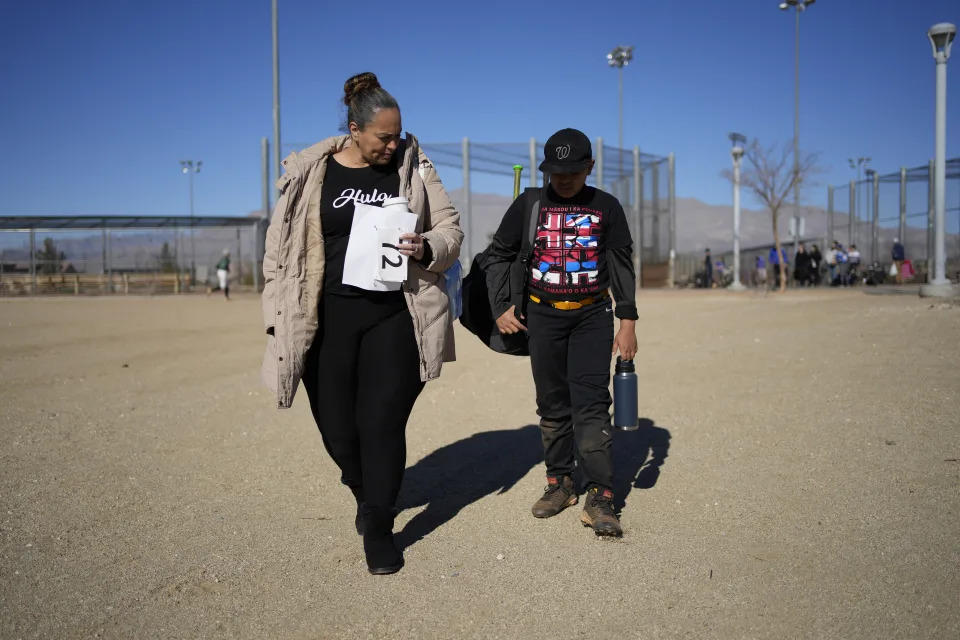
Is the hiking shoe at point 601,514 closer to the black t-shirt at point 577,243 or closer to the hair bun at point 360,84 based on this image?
the black t-shirt at point 577,243

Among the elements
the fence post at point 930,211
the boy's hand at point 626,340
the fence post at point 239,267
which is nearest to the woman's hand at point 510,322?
the boy's hand at point 626,340

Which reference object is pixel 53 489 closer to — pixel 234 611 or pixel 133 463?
pixel 133 463

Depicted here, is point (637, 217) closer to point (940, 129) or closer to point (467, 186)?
point (467, 186)

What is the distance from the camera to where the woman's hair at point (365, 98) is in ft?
11.9

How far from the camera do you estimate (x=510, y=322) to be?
432cm

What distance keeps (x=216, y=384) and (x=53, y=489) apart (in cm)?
396

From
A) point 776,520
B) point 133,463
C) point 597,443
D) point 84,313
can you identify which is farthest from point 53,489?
point 84,313

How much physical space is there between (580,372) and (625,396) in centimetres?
35

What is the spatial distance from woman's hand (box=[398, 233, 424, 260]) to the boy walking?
0.84 meters

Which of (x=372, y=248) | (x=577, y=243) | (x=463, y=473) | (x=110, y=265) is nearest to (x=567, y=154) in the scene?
(x=577, y=243)

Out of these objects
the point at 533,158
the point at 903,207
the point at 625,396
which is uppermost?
the point at 533,158

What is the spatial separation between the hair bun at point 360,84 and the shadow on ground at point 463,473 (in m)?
2.04

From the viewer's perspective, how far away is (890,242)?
3016cm

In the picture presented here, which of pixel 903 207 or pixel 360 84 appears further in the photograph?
pixel 903 207
